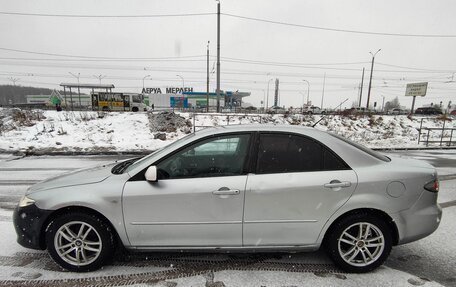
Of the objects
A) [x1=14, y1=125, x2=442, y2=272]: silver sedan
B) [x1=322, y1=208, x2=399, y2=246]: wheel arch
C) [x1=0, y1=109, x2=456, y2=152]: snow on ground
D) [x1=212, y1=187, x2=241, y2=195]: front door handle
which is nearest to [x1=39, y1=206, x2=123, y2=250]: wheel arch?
[x1=14, y1=125, x2=442, y2=272]: silver sedan

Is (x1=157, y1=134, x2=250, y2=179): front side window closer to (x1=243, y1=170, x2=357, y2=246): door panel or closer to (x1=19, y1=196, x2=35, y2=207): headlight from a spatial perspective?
(x1=243, y1=170, x2=357, y2=246): door panel

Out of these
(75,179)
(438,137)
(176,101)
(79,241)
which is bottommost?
(438,137)

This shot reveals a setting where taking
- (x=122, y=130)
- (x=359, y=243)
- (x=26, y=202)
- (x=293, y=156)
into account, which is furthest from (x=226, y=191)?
(x=122, y=130)

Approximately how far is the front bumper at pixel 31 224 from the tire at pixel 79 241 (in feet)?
0.35

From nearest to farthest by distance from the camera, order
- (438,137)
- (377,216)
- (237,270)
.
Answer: (377,216) → (237,270) → (438,137)

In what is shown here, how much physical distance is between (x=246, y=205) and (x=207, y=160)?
652 mm

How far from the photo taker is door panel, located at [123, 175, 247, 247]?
2.89m

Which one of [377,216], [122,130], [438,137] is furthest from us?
[438,137]

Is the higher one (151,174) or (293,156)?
(293,156)

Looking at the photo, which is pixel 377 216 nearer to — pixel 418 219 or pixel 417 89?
pixel 418 219

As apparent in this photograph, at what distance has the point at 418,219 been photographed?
2.99 meters

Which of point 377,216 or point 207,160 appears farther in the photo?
Result: point 207,160

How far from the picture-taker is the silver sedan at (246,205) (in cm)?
290

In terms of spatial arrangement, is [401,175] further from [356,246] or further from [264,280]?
[264,280]
